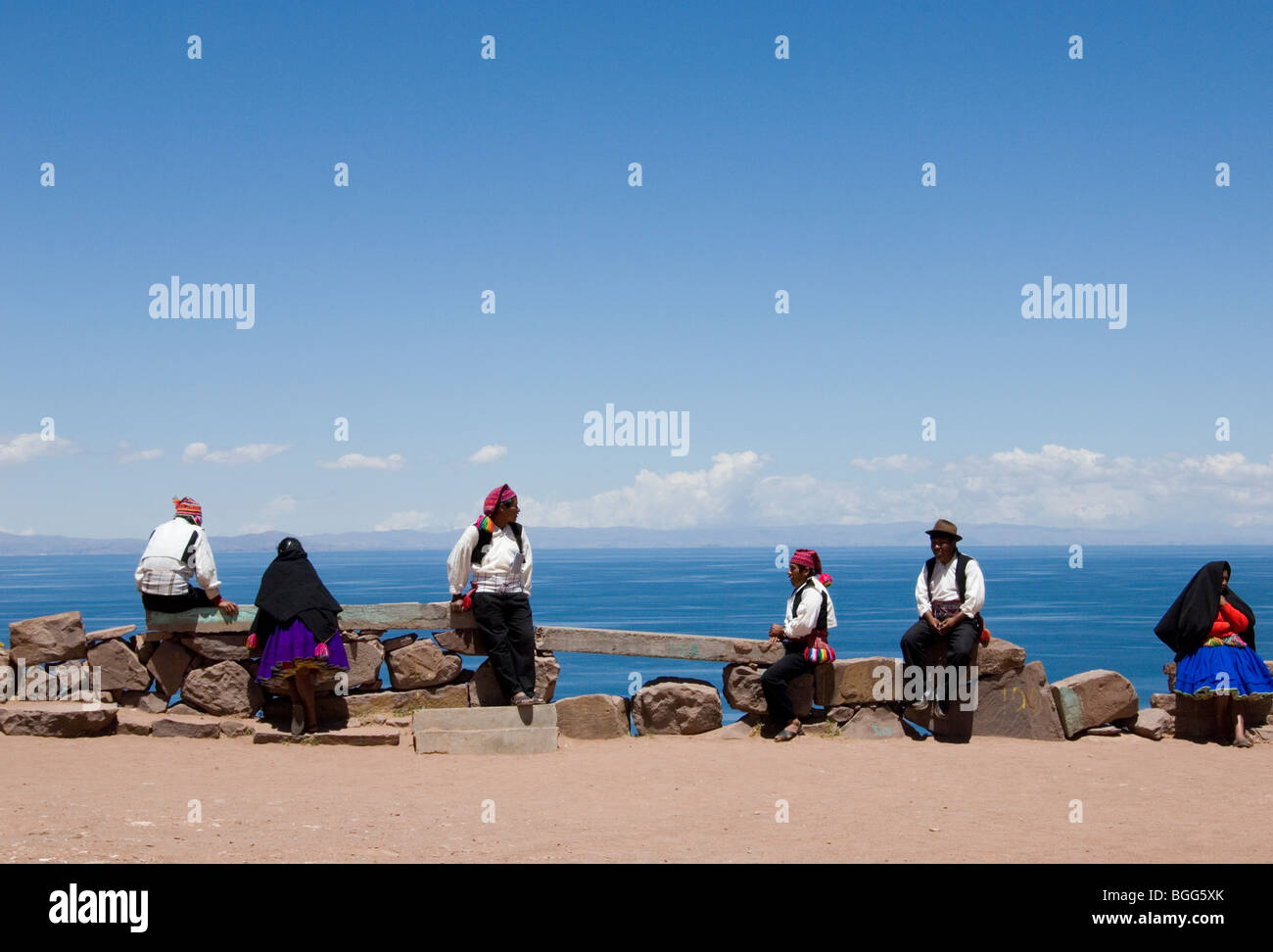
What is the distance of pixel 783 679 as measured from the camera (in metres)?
9.64

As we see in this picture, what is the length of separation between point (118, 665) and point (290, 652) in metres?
1.89

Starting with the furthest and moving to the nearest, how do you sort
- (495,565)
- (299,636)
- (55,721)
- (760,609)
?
(760,609) < (495,565) < (299,636) < (55,721)

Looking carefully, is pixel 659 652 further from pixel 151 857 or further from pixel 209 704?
pixel 151 857

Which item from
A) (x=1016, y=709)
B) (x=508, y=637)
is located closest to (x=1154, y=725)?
(x=1016, y=709)

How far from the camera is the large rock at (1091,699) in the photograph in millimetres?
9820

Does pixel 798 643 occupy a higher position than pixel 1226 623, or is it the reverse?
pixel 1226 623

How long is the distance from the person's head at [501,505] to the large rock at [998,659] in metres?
4.43

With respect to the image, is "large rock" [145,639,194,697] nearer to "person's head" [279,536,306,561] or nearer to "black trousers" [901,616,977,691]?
"person's head" [279,536,306,561]

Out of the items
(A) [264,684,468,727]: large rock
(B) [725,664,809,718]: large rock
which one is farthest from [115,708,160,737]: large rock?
(B) [725,664,809,718]: large rock

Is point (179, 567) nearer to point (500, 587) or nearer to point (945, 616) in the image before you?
point (500, 587)

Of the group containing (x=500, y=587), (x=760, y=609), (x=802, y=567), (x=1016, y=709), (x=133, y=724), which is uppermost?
(x=802, y=567)

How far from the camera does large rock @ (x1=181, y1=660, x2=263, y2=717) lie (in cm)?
977

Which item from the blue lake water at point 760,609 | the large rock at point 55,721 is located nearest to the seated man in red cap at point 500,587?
the large rock at point 55,721

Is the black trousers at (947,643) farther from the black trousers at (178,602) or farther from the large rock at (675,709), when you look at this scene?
the black trousers at (178,602)
